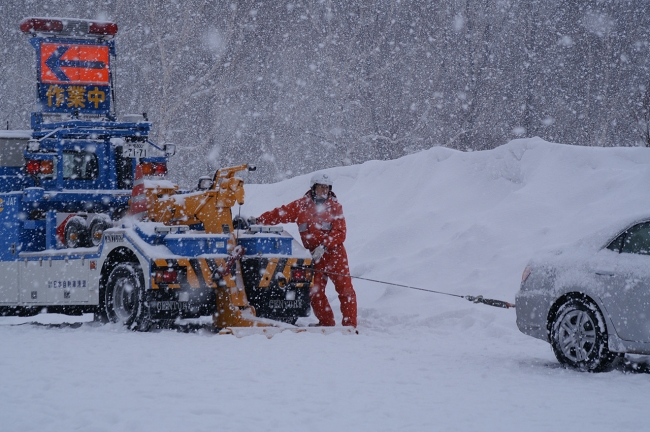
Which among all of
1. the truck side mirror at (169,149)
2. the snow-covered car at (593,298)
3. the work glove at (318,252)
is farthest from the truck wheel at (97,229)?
the snow-covered car at (593,298)

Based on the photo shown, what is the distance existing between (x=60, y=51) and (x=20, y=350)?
7022 millimetres

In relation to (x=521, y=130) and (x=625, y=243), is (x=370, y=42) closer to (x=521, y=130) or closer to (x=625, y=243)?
(x=521, y=130)

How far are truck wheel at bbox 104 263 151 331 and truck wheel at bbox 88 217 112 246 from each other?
0.81m

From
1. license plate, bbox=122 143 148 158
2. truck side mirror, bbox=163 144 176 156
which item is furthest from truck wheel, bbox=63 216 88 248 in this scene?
truck side mirror, bbox=163 144 176 156

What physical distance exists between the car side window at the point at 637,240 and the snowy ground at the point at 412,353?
1.11m

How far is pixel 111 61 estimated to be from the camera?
1524 cm

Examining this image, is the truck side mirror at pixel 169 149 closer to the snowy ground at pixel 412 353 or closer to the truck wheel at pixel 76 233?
the truck wheel at pixel 76 233

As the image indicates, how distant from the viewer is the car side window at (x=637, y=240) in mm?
8172

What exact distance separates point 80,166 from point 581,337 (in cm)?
811

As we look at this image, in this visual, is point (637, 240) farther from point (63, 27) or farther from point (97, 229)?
point (63, 27)

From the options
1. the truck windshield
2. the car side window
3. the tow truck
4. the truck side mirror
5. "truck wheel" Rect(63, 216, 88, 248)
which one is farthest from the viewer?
the truck side mirror

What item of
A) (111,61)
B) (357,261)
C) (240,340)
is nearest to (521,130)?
(357,261)

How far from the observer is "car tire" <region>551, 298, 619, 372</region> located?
8.05 m

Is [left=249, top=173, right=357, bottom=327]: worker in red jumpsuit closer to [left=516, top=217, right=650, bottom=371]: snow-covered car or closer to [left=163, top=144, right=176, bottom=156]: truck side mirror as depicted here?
[left=163, top=144, right=176, bottom=156]: truck side mirror
